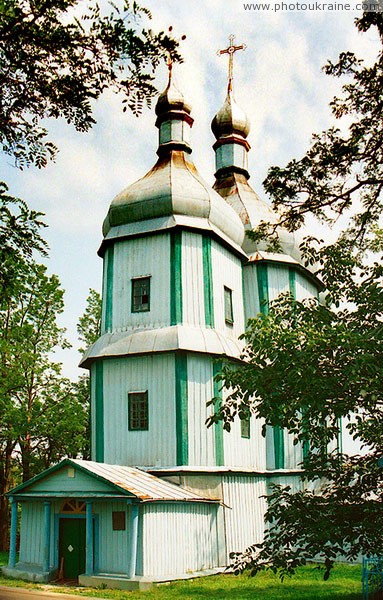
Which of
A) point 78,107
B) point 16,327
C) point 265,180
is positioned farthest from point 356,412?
point 16,327

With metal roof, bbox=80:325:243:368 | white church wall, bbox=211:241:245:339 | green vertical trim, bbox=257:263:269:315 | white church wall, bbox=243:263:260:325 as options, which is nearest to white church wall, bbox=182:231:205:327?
metal roof, bbox=80:325:243:368

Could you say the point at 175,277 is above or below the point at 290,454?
above

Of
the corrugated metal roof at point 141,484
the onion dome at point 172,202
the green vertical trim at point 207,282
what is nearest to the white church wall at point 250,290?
the onion dome at point 172,202

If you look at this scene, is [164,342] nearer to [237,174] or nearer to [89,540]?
[89,540]

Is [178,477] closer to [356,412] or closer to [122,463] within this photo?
[122,463]

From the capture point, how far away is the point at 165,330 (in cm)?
1733

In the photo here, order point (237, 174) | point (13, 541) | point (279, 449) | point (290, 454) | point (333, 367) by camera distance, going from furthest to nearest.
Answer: point (237, 174) < point (290, 454) < point (279, 449) < point (13, 541) < point (333, 367)

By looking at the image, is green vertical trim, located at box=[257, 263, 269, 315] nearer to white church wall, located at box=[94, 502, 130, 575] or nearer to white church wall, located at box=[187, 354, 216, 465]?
white church wall, located at box=[187, 354, 216, 465]

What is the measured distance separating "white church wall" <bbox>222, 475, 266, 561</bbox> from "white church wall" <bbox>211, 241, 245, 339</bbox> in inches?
164

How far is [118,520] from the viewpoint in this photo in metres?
14.7

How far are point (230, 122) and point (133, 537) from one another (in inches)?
659

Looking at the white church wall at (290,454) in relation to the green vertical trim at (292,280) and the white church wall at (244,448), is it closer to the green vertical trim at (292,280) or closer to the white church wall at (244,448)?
the white church wall at (244,448)

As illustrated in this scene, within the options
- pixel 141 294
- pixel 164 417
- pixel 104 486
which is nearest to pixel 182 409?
pixel 164 417

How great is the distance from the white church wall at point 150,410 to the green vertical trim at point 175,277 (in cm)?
114
